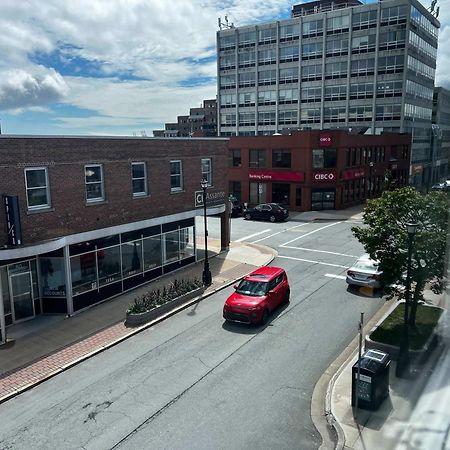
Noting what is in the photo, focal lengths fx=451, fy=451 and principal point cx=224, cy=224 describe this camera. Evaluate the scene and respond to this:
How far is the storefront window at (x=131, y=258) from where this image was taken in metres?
20.2

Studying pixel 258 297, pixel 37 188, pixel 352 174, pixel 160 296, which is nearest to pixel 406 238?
pixel 258 297

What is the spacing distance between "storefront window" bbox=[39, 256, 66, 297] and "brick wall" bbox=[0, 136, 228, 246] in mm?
1255

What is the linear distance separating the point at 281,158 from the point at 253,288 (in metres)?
29.8

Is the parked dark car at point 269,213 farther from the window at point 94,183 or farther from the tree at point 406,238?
the tree at point 406,238

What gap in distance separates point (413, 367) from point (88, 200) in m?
13.3

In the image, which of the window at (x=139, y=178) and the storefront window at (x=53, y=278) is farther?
the window at (x=139, y=178)

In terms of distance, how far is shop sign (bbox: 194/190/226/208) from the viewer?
80.4 ft

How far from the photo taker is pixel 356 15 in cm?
6506

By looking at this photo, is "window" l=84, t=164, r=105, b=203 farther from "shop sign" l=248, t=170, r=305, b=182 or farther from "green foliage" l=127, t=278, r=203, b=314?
"shop sign" l=248, t=170, r=305, b=182

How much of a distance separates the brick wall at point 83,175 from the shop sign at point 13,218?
20 cm

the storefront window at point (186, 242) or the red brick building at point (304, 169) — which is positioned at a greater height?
the red brick building at point (304, 169)

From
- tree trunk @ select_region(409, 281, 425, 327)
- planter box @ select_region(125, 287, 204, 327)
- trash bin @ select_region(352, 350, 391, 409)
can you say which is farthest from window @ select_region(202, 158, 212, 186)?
trash bin @ select_region(352, 350, 391, 409)

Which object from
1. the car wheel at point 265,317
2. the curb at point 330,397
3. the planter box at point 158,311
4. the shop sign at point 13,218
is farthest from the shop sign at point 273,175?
the shop sign at point 13,218

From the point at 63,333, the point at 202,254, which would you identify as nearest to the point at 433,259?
the point at 63,333
